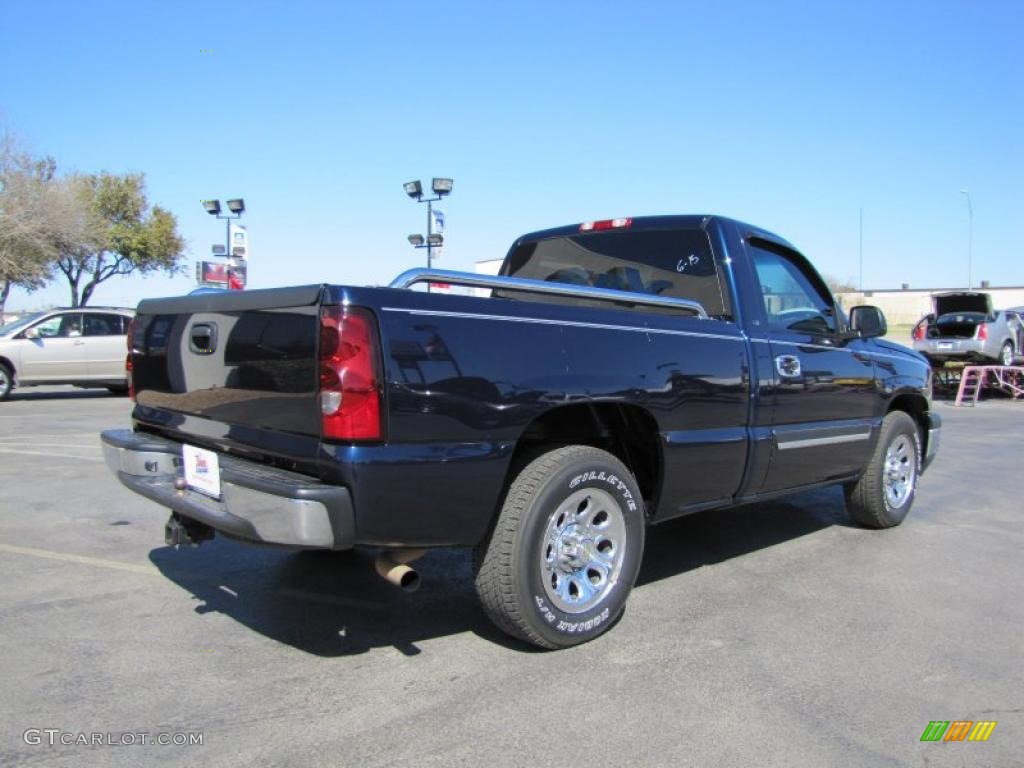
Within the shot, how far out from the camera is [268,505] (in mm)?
2887

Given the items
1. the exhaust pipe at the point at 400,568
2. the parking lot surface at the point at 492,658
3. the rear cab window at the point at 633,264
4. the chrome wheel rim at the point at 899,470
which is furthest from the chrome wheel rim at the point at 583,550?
the chrome wheel rim at the point at 899,470

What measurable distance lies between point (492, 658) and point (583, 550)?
604 mm

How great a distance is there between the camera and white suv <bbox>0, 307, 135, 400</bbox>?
1445 cm

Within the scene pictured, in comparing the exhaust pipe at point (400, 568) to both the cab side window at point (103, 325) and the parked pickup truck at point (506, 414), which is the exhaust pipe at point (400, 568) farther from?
the cab side window at point (103, 325)

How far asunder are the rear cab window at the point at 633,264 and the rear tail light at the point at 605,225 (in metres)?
0.03

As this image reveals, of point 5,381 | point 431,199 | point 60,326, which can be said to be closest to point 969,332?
point 431,199

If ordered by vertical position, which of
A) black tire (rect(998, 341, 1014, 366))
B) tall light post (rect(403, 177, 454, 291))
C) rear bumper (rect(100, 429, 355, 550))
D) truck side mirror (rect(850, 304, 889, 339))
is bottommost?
rear bumper (rect(100, 429, 355, 550))

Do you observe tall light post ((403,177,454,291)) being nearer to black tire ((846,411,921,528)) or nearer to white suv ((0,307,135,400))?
white suv ((0,307,135,400))

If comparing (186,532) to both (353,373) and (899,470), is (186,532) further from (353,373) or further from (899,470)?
(899,470)

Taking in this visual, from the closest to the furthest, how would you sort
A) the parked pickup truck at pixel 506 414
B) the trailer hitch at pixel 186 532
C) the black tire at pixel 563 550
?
the parked pickup truck at pixel 506 414, the black tire at pixel 563 550, the trailer hitch at pixel 186 532

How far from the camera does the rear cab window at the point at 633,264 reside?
4570 mm

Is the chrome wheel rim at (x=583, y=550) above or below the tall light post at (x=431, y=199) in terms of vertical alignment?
below

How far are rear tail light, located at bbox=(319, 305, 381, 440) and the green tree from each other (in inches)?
1324

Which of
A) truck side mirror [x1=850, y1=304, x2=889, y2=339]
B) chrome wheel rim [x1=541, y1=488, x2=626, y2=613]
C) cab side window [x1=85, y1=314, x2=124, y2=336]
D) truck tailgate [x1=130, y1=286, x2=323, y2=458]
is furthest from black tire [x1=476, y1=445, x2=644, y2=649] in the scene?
cab side window [x1=85, y1=314, x2=124, y2=336]
